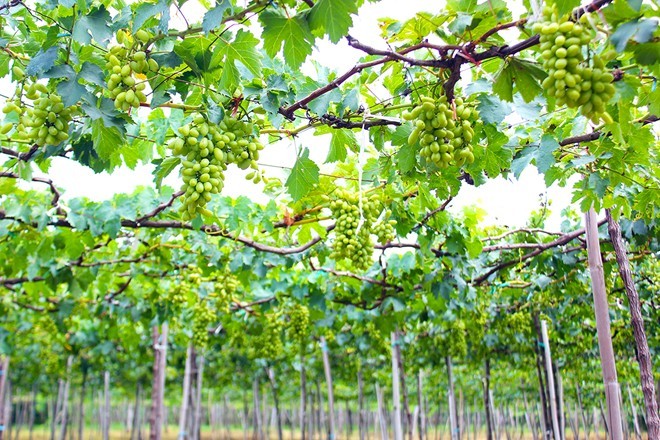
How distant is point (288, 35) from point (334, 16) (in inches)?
8.7

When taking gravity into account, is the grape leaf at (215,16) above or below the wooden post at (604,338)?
above

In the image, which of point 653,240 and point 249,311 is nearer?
point 653,240

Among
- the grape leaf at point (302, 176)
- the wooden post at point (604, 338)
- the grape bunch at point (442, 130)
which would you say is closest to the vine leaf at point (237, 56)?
the grape leaf at point (302, 176)

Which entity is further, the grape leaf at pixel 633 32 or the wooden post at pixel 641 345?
the wooden post at pixel 641 345

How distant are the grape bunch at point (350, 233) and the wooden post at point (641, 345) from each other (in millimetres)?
1761

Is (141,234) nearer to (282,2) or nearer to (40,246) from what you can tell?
(40,246)

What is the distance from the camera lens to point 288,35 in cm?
197

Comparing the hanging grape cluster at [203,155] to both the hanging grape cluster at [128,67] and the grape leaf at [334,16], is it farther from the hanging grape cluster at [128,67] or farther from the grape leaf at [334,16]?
the grape leaf at [334,16]

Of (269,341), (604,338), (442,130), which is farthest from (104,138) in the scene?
(269,341)

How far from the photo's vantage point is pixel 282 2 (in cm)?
189

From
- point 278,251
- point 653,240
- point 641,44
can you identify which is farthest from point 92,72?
point 653,240

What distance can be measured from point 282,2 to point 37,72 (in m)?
0.86

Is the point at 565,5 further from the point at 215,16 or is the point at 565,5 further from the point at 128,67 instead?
the point at 128,67

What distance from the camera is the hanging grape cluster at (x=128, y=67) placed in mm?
1907
